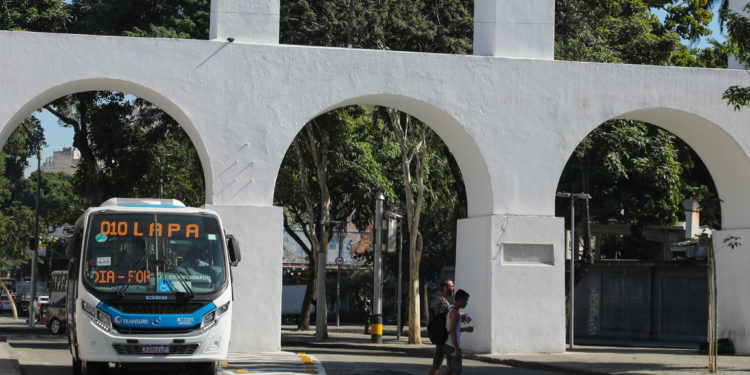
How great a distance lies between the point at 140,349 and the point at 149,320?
381 millimetres

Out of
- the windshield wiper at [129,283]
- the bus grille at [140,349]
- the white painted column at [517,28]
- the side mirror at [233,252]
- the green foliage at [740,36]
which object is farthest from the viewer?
the white painted column at [517,28]

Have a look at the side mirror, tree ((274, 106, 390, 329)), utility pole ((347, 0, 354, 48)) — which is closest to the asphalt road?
the side mirror

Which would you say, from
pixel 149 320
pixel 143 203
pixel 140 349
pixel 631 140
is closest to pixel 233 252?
pixel 143 203

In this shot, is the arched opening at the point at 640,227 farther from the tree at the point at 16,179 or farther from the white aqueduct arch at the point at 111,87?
the tree at the point at 16,179

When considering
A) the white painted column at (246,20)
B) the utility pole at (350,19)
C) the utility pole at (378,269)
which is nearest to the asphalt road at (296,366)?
the white painted column at (246,20)

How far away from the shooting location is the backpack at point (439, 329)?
1284 cm

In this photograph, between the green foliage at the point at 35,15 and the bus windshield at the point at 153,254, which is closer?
the bus windshield at the point at 153,254

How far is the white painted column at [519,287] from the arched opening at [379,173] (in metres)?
0.90

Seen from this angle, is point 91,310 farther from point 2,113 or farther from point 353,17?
point 353,17

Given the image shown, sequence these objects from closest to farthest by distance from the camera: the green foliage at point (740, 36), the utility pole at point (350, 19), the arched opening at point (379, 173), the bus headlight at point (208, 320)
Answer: the bus headlight at point (208, 320) < the green foliage at point (740, 36) < the arched opening at point (379, 173) < the utility pole at point (350, 19)

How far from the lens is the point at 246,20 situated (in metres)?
19.0

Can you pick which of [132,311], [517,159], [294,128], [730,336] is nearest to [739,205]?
[730,336]

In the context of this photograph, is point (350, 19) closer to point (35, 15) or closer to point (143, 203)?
point (35, 15)

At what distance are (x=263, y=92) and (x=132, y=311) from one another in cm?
668
